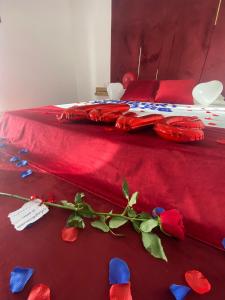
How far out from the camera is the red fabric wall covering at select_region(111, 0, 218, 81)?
7.44 ft

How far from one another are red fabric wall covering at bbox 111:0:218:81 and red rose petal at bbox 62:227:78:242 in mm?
2525

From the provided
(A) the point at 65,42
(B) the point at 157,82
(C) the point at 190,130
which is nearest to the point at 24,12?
(A) the point at 65,42

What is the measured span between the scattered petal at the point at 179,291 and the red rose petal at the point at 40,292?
323 millimetres

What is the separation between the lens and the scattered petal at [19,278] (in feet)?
1.59

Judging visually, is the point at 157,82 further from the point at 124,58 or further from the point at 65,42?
the point at 65,42

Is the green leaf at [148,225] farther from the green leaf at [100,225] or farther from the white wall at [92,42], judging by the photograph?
the white wall at [92,42]

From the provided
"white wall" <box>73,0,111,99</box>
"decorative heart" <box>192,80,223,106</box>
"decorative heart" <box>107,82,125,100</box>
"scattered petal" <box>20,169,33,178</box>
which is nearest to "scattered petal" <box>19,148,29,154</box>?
"scattered petal" <box>20,169,33,178</box>

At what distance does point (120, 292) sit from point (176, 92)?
2147 millimetres

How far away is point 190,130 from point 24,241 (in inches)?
31.5

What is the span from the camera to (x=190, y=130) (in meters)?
0.82

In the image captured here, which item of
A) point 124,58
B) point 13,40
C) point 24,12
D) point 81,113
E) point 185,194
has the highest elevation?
point 24,12

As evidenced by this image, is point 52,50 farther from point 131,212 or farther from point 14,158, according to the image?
point 131,212

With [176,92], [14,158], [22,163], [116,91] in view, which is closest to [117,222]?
[22,163]

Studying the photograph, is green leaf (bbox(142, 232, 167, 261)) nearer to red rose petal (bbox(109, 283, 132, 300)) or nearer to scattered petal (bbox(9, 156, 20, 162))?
red rose petal (bbox(109, 283, 132, 300))
